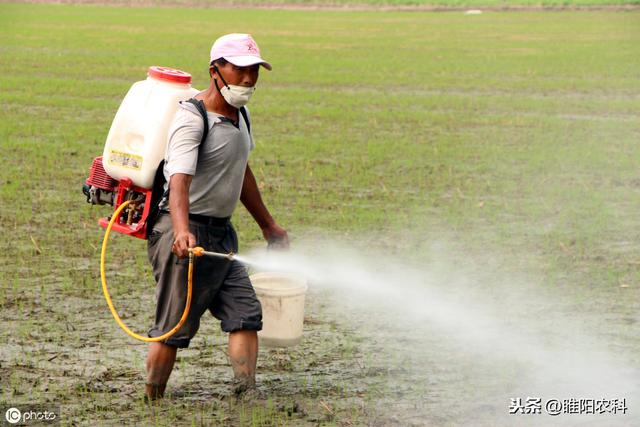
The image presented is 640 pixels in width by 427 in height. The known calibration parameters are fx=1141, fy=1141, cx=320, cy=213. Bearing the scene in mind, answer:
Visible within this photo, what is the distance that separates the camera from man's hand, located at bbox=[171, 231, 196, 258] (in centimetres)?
493

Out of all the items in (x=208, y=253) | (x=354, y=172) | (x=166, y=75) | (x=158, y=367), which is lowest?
(x=158, y=367)

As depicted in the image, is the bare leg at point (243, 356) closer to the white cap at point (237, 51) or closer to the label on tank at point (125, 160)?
the label on tank at point (125, 160)

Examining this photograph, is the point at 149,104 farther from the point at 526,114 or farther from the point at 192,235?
the point at 526,114

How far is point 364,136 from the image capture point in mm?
15273

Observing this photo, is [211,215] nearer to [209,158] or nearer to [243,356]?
[209,158]

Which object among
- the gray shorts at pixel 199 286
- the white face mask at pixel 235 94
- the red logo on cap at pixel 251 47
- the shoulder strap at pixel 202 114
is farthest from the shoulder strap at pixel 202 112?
the gray shorts at pixel 199 286

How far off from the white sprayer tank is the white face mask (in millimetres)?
259

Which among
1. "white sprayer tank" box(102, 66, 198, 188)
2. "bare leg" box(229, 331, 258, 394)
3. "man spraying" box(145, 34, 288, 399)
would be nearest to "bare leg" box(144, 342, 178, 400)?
"man spraying" box(145, 34, 288, 399)

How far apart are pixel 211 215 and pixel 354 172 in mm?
7303

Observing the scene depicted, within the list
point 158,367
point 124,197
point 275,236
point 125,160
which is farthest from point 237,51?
point 158,367

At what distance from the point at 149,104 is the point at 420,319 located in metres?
2.80

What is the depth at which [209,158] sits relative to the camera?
204 inches

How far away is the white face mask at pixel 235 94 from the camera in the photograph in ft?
16.9

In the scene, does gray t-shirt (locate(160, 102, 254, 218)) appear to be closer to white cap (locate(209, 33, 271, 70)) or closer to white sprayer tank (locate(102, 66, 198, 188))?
white sprayer tank (locate(102, 66, 198, 188))
